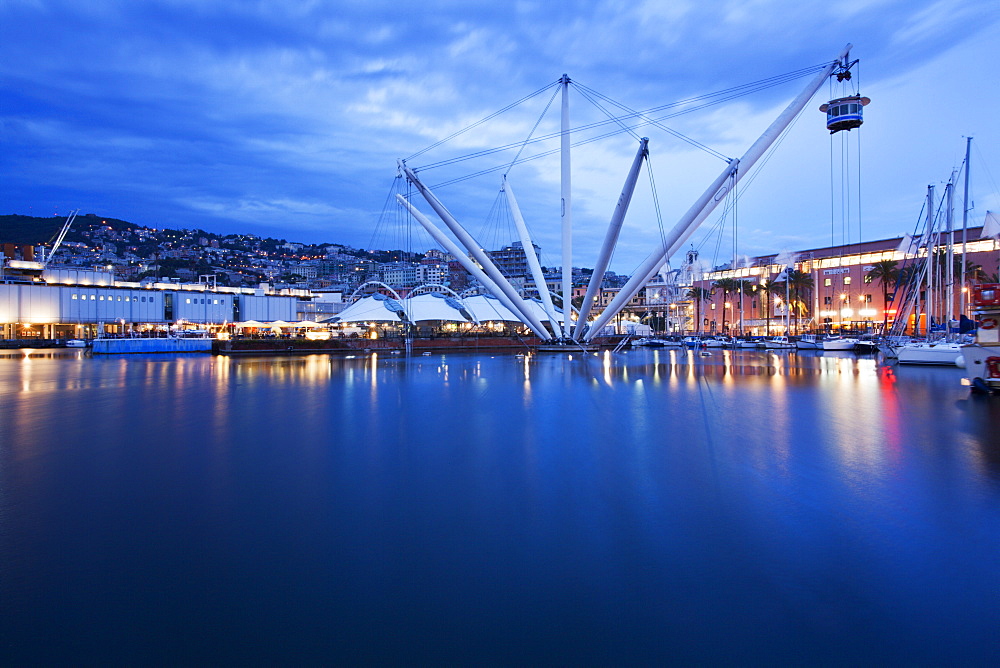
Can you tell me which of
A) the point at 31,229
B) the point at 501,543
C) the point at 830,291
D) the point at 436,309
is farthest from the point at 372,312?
the point at 31,229

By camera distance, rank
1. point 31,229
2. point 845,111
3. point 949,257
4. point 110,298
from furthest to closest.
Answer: point 31,229, point 110,298, point 949,257, point 845,111

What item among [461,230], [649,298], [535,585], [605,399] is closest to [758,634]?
[535,585]

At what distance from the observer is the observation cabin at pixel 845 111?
25.7m

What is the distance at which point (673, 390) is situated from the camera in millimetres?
19047

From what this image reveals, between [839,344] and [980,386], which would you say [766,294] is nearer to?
[839,344]

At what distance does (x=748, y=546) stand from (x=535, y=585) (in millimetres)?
2025

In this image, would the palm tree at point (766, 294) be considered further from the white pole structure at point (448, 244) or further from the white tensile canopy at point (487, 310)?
the white pole structure at point (448, 244)

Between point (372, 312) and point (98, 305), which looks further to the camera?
point (98, 305)

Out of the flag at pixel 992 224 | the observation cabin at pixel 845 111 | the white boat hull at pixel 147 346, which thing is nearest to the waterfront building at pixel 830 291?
the flag at pixel 992 224

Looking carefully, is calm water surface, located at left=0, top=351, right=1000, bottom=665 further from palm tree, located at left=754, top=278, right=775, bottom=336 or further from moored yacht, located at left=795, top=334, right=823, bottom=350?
palm tree, located at left=754, top=278, right=775, bottom=336

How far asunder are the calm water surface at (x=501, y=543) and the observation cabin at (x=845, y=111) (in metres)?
18.5

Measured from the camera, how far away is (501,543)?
5367 mm

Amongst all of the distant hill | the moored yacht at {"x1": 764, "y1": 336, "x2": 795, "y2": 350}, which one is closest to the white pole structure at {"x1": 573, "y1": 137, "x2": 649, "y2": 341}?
the moored yacht at {"x1": 764, "y1": 336, "x2": 795, "y2": 350}

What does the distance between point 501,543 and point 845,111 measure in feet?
90.4
